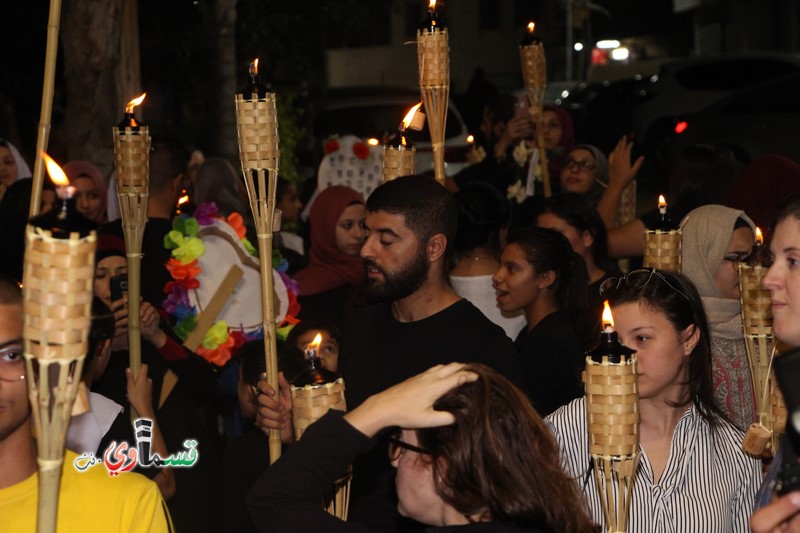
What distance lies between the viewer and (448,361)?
4137 mm

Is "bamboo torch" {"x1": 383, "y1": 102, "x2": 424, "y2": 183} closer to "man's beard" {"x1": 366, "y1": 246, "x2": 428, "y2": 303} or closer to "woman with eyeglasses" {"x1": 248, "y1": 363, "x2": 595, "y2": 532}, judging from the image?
"man's beard" {"x1": 366, "y1": 246, "x2": 428, "y2": 303}

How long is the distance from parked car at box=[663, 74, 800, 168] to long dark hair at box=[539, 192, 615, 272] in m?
8.33

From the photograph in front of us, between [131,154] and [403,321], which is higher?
[131,154]

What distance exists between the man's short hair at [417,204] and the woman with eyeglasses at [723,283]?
99 centimetres

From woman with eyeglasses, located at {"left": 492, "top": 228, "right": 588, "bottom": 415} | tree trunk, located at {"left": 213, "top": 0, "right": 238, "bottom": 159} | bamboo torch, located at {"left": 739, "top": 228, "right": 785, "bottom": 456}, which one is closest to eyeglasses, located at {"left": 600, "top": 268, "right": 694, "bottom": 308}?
bamboo torch, located at {"left": 739, "top": 228, "right": 785, "bottom": 456}

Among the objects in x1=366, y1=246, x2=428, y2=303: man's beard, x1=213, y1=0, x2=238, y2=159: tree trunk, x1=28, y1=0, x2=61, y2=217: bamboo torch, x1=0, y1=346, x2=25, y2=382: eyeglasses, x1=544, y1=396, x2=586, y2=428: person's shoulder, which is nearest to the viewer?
x1=0, y1=346, x2=25, y2=382: eyeglasses

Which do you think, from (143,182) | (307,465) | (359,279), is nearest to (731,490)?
(307,465)

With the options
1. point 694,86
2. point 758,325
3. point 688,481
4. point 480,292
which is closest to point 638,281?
point 758,325

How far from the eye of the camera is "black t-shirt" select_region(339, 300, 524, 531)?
3.98m

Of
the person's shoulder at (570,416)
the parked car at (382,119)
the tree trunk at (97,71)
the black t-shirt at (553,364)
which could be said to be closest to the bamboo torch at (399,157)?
the black t-shirt at (553,364)

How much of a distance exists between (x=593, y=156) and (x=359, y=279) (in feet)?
6.70

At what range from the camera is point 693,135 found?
50.1 feet

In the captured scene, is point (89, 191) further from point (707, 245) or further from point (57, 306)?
point (57, 306)

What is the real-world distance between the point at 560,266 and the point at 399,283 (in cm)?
143
